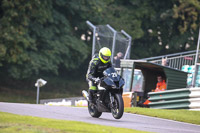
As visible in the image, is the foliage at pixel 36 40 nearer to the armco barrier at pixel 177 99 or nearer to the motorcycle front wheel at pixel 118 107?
the armco barrier at pixel 177 99

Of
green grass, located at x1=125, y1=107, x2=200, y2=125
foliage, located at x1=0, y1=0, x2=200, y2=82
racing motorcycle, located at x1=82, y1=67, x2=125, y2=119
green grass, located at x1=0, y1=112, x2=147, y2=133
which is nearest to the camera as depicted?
green grass, located at x1=0, y1=112, x2=147, y2=133

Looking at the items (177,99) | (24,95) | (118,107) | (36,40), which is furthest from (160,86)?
(24,95)

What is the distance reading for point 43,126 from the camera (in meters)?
9.73

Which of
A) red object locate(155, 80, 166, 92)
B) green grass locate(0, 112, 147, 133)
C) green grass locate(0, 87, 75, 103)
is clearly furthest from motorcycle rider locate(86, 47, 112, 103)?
green grass locate(0, 87, 75, 103)

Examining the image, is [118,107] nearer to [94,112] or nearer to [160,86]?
[94,112]

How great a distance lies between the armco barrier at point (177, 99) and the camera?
1730cm

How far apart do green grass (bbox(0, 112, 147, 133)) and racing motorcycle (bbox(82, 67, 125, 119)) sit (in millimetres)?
1850

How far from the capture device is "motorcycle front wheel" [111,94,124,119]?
→ 39.3 feet

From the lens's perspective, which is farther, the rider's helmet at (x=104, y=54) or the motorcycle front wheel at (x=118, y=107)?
the rider's helmet at (x=104, y=54)

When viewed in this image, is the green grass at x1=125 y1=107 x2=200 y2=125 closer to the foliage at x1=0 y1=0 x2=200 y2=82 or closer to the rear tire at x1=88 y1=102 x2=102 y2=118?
the rear tire at x1=88 y1=102 x2=102 y2=118

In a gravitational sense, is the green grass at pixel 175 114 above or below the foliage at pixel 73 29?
below

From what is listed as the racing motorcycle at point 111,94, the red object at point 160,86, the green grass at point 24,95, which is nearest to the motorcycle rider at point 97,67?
the racing motorcycle at point 111,94

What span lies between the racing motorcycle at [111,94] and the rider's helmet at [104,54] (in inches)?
10.9

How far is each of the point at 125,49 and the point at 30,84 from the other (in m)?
15.6
